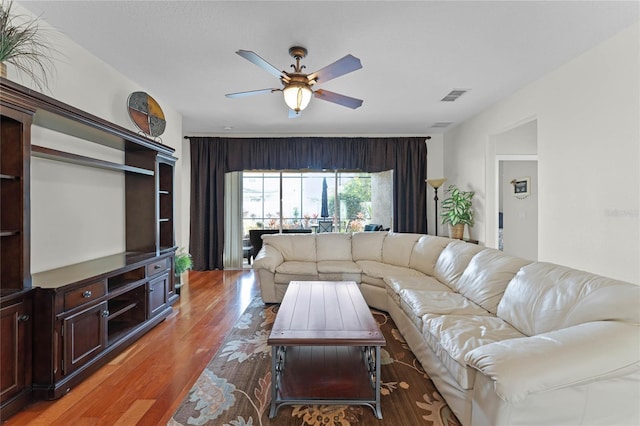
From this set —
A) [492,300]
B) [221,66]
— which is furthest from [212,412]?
[221,66]

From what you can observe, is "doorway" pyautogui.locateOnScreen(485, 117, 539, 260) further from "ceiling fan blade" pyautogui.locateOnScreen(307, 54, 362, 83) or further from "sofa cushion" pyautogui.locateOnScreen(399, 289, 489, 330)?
"ceiling fan blade" pyautogui.locateOnScreen(307, 54, 362, 83)

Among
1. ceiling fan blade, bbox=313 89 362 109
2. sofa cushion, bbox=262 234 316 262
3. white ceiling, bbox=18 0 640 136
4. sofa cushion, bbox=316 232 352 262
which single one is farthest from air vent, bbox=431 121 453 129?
sofa cushion, bbox=262 234 316 262

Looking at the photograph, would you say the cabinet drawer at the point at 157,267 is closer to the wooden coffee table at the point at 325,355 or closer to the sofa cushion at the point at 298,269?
the sofa cushion at the point at 298,269

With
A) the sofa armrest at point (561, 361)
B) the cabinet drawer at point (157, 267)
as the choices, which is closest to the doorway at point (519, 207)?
the sofa armrest at point (561, 361)

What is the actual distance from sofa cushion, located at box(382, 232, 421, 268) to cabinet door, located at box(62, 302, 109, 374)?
335cm

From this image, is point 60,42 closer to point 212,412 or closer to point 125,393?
point 125,393

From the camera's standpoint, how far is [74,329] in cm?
218

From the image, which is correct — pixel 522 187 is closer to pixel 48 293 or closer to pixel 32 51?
pixel 48 293

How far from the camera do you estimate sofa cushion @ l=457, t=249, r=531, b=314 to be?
8.11ft

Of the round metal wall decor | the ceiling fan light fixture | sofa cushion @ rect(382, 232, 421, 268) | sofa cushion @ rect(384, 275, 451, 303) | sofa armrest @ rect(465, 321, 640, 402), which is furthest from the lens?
sofa cushion @ rect(382, 232, 421, 268)

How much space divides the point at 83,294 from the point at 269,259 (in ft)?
6.83

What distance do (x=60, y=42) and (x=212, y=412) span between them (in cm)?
316

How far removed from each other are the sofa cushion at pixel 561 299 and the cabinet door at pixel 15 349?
3136mm

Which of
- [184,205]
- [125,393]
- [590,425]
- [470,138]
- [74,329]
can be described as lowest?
[125,393]
